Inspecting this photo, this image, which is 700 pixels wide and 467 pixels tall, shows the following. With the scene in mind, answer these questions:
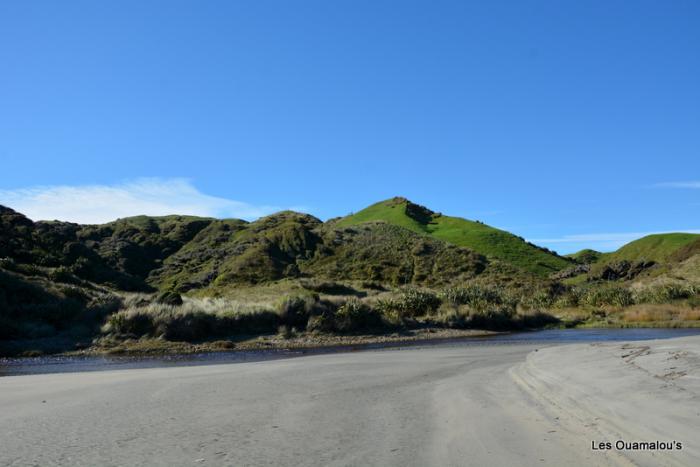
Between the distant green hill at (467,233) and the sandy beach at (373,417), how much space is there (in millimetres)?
69214

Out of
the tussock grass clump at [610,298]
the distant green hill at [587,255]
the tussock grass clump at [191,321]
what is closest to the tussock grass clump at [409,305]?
the tussock grass clump at [191,321]

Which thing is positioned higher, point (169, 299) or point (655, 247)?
point (655, 247)

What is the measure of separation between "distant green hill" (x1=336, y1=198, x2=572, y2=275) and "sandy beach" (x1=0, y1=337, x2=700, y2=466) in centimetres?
6921

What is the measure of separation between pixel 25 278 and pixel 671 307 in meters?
40.2

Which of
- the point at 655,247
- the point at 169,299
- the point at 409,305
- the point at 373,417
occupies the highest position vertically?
the point at 655,247

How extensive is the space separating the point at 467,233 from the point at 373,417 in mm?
91087

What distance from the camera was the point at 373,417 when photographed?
7738 millimetres

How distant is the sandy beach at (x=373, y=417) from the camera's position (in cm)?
574

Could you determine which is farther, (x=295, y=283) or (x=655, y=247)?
(x=655, y=247)

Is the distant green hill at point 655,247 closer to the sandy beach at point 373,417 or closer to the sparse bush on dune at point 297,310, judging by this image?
the sparse bush on dune at point 297,310

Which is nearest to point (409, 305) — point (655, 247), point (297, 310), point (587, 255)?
point (297, 310)

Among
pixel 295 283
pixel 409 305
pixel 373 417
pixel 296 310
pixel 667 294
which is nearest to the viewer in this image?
pixel 373 417

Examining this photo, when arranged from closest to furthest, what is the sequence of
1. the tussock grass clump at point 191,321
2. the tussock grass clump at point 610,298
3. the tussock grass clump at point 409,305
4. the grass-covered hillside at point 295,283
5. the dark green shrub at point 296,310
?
the tussock grass clump at point 191,321
the grass-covered hillside at point 295,283
the dark green shrub at point 296,310
the tussock grass clump at point 409,305
the tussock grass clump at point 610,298

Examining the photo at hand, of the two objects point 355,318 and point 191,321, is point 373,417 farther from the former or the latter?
point 355,318
